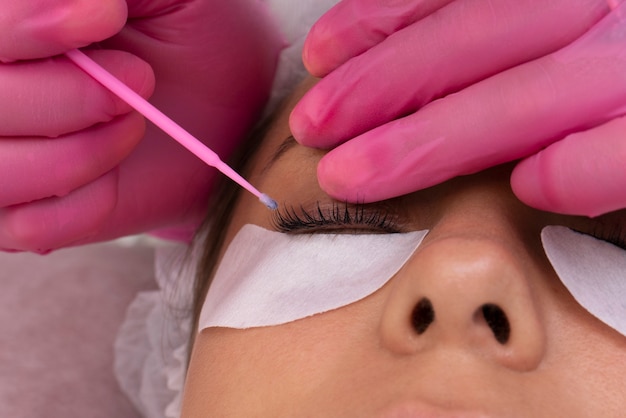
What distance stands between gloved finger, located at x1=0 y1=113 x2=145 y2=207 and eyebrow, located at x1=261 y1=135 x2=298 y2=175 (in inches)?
7.1

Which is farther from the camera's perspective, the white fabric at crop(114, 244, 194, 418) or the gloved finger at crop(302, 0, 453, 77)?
the white fabric at crop(114, 244, 194, 418)

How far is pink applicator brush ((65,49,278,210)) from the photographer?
0.77m

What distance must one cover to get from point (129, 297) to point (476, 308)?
98 cm

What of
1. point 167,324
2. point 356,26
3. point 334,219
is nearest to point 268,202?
point 334,219

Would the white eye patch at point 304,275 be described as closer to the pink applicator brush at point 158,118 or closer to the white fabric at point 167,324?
the pink applicator brush at point 158,118

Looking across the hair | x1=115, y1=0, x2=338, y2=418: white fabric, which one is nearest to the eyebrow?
the hair

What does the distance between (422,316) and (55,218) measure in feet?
1.62

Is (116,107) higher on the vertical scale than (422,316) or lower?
higher

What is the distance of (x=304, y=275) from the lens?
0.76 m

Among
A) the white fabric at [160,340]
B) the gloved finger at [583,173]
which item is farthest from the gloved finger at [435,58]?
the white fabric at [160,340]

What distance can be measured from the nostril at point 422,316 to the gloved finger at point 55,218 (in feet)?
1.53

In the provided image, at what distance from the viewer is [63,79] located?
80 cm

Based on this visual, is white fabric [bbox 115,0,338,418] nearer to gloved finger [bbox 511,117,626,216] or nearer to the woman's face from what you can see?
the woman's face

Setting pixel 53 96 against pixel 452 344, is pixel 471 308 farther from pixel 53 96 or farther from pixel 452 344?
pixel 53 96
